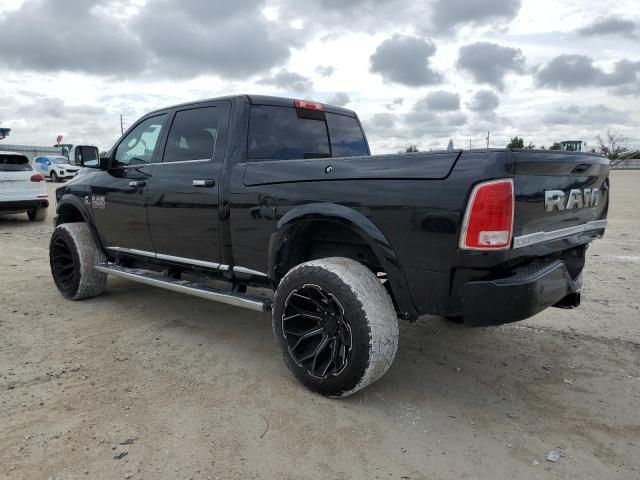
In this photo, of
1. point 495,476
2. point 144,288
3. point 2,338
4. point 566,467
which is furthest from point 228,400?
point 144,288

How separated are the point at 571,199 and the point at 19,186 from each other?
452 inches

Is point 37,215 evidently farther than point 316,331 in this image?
Yes

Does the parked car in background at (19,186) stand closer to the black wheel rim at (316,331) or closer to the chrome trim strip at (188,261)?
the chrome trim strip at (188,261)

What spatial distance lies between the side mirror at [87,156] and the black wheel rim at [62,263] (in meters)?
0.92

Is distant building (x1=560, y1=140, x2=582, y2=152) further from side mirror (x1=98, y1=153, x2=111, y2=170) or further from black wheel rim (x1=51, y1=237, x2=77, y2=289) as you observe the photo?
black wheel rim (x1=51, y1=237, x2=77, y2=289)

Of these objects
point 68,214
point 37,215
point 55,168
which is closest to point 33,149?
point 55,168

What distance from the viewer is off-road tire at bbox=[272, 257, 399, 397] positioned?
9.27ft

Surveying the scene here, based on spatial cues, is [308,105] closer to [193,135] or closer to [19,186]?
[193,135]

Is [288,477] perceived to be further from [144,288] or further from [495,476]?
[144,288]

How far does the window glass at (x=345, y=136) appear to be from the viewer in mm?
4547

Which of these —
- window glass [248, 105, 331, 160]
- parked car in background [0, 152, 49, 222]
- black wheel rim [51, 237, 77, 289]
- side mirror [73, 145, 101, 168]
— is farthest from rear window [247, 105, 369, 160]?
parked car in background [0, 152, 49, 222]

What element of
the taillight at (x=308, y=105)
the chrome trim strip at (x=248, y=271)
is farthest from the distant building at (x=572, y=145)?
the chrome trim strip at (x=248, y=271)

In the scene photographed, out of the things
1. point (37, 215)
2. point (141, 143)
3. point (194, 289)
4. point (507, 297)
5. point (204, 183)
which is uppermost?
point (141, 143)

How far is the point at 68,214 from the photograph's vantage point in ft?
18.6
